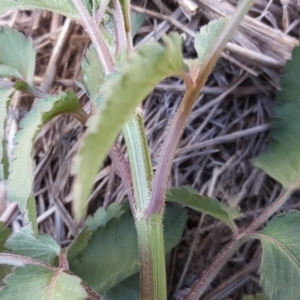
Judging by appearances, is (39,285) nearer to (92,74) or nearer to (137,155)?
(137,155)

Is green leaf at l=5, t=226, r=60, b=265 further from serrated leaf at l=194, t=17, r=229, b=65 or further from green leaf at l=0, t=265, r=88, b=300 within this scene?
serrated leaf at l=194, t=17, r=229, b=65

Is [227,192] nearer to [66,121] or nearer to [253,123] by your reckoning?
[253,123]

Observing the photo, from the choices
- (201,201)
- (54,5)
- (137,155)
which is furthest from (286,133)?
(54,5)

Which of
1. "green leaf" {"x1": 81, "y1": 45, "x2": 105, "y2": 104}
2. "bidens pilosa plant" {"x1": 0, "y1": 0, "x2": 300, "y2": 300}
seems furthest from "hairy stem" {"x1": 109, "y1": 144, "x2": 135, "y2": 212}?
"green leaf" {"x1": 81, "y1": 45, "x2": 105, "y2": 104}

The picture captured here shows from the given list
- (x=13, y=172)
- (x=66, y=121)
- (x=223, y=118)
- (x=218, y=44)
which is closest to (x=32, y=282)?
(x=13, y=172)

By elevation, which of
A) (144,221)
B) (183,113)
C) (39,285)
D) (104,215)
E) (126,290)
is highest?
(183,113)
